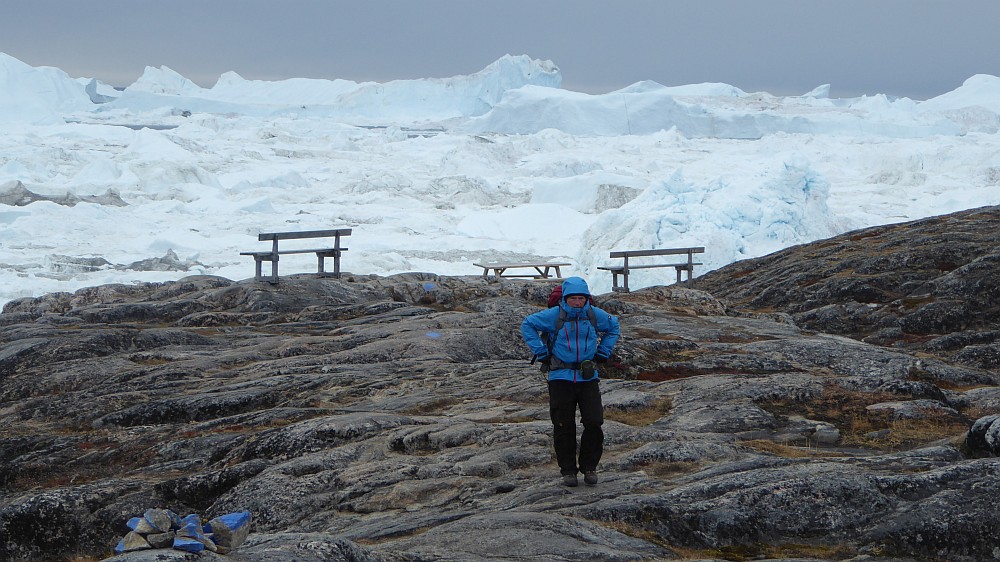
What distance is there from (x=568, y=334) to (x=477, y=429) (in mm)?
3079

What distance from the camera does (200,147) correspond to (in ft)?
336

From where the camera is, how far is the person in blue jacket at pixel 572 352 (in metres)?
8.75

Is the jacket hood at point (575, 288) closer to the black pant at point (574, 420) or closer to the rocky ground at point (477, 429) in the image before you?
the black pant at point (574, 420)

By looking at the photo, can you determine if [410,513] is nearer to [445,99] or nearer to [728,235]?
[728,235]

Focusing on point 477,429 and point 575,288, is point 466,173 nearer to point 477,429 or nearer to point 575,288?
point 477,429

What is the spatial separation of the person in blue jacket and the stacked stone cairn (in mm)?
3240

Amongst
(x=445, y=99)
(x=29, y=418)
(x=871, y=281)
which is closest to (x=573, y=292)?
(x=29, y=418)

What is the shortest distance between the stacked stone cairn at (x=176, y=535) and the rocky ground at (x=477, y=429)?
152 mm

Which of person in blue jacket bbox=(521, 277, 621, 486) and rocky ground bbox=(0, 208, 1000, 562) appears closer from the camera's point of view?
rocky ground bbox=(0, 208, 1000, 562)

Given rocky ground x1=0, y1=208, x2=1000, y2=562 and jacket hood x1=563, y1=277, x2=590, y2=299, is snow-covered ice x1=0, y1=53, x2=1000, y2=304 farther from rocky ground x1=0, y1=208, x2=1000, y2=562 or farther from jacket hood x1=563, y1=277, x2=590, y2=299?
jacket hood x1=563, y1=277, x2=590, y2=299

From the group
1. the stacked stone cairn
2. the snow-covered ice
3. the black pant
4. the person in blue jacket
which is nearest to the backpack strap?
the person in blue jacket

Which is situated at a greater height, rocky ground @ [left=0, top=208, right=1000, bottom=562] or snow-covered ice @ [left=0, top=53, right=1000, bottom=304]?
snow-covered ice @ [left=0, top=53, right=1000, bottom=304]

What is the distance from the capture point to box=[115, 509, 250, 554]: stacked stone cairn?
6.02 metres

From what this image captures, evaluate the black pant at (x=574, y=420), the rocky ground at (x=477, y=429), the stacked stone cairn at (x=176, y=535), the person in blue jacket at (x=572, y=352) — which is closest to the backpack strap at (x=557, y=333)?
the person in blue jacket at (x=572, y=352)
